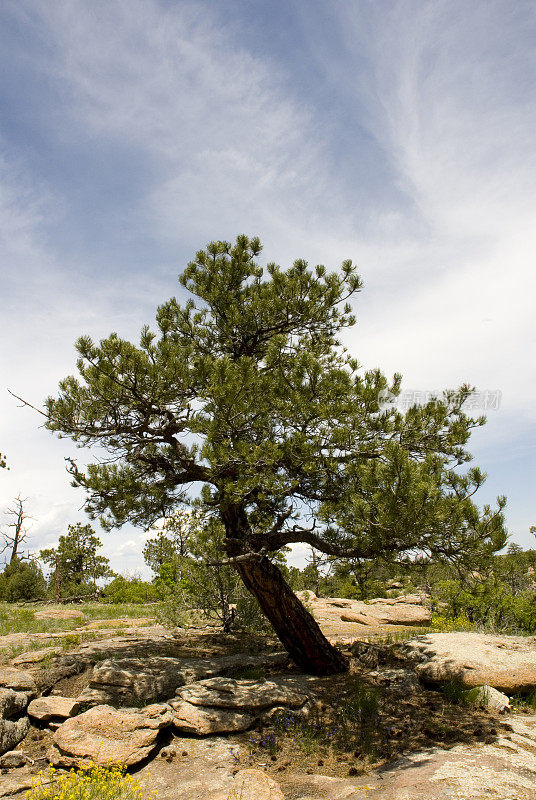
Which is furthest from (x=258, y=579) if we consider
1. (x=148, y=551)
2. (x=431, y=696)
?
(x=148, y=551)

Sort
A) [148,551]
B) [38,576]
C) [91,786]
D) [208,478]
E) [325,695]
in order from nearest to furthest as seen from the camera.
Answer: [91,786]
[325,695]
[208,478]
[148,551]
[38,576]

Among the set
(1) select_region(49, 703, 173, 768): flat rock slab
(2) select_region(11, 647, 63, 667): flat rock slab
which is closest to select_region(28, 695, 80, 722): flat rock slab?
(1) select_region(49, 703, 173, 768): flat rock slab

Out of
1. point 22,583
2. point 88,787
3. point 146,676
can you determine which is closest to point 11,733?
point 146,676

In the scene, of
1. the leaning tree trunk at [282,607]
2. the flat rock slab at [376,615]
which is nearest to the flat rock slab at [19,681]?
the leaning tree trunk at [282,607]

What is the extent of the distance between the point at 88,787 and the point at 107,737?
4.61 ft

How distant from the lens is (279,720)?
7223 mm

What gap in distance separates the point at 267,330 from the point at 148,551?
19.2 m

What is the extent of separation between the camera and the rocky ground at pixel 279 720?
5492 millimetres

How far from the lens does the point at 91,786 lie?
16.4 feet

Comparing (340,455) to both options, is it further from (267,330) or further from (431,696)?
A: (431,696)

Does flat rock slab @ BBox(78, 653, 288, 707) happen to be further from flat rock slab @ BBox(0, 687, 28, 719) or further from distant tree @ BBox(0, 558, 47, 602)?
distant tree @ BBox(0, 558, 47, 602)

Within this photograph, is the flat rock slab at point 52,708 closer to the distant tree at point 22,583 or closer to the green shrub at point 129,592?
the green shrub at point 129,592

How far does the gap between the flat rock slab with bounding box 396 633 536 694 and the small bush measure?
18.2 ft

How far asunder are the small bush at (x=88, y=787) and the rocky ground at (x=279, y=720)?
0.97 feet
